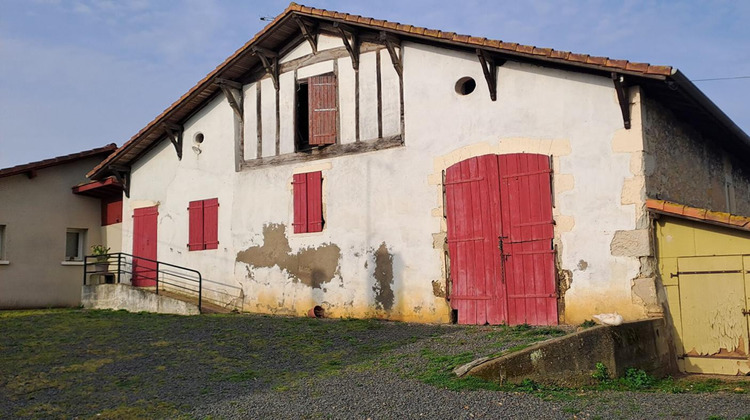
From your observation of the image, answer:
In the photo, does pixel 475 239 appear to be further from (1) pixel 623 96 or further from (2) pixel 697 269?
(2) pixel 697 269

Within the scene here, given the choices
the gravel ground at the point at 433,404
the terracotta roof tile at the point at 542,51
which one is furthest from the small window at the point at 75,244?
the terracotta roof tile at the point at 542,51

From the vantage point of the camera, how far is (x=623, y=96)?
1005 cm

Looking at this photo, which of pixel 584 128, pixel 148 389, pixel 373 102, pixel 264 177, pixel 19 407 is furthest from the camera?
pixel 264 177

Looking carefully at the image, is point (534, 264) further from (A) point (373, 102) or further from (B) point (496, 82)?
(A) point (373, 102)

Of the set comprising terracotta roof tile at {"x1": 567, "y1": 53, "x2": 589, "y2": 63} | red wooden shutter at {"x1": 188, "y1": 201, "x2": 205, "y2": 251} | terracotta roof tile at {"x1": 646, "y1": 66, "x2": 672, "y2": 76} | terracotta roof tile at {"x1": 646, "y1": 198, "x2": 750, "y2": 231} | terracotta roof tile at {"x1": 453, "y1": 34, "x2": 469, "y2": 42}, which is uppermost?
terracotta roof tile at {"x1": 453, "y1": 34, "x2": 469, "y2": 42}

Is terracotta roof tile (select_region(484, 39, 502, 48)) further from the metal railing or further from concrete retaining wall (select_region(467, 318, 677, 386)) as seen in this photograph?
the metal railing

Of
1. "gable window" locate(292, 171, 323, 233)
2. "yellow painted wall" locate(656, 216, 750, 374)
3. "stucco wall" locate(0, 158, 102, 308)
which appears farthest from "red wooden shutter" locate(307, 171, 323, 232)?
"stucco wall" locate(0, 158, 102, 308)

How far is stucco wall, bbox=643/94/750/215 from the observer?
10.5 metres

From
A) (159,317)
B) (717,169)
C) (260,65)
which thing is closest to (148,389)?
(159,317)

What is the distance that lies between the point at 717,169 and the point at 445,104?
5.57 m

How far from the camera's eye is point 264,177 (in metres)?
14.5

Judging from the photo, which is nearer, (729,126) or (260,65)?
(729,126)

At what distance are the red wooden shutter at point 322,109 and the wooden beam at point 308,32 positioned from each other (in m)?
0.67

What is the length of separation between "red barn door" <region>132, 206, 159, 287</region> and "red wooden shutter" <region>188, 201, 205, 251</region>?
1219 millimetres
